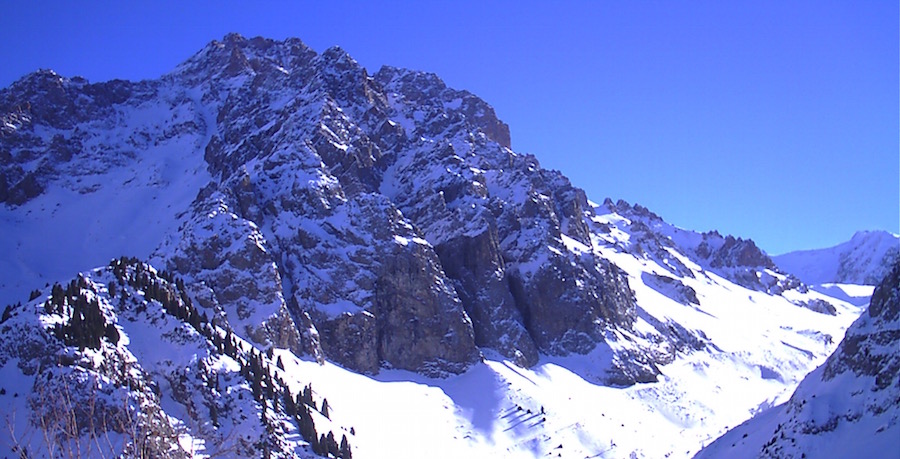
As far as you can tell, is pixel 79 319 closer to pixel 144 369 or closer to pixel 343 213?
pixel 144 369

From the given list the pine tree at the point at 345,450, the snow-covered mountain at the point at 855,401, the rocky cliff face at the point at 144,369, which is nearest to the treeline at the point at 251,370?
the pine tree at the point at 345,450

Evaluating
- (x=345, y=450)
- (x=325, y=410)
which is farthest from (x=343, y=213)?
(x=345, y=450)

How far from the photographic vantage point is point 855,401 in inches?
1409

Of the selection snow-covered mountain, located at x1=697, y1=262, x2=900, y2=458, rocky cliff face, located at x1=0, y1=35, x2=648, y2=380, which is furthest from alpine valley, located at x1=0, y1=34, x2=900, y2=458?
rocky cliff face, located at x1=0, y1=35, x2=648, y2=380

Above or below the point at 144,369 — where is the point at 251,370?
below

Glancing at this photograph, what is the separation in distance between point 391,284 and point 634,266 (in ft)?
260

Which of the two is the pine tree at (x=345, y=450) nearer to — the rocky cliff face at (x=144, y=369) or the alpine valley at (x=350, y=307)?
the alpine valley at (x=350, y=307)

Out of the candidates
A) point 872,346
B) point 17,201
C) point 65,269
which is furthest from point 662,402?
point 17,201

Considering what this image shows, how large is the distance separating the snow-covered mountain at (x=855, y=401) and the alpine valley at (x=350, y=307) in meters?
0.15

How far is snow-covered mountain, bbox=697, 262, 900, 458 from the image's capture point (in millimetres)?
33125

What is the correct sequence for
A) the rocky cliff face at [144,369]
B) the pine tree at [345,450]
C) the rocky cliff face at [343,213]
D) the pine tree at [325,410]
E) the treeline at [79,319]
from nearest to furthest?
the rocky cliff face at [144,369], the treeline at [79,319], the pine tree at [345,450], the pine tree at [325,410], the rocky cliff face at [343,213]

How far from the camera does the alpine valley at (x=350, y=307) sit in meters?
47.6

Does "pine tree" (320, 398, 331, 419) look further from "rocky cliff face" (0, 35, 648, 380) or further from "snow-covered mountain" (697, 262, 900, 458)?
"snow-covered mountain" (697, 262, 900, 458)

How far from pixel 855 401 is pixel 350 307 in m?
59.8
